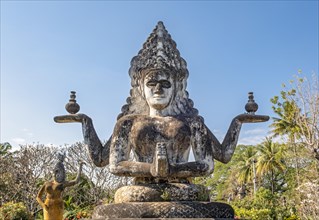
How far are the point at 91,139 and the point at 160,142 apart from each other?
135cm

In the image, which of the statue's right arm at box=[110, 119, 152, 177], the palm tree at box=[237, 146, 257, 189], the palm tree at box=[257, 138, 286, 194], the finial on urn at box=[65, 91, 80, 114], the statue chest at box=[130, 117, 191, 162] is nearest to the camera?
the statue's right arm at box=[110, 119, 152, 177]

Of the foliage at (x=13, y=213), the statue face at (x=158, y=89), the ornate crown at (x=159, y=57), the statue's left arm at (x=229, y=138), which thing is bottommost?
the foliage at (x=13, y=213)

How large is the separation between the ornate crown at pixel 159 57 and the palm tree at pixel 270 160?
32340 millimetres

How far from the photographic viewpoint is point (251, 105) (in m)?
6.20

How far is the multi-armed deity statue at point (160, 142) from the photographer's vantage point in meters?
5.04

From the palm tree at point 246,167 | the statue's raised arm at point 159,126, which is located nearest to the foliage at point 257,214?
the statue's raised arm at point 159,126

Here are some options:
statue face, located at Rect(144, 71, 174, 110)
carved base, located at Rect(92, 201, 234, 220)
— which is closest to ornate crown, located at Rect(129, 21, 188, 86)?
statue face, located at Rect(144, 71, 174, 110)

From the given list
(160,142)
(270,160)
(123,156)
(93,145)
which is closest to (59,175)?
(93,145)

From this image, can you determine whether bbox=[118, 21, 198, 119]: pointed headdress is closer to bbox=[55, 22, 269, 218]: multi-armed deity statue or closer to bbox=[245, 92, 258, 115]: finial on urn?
bbox=[55, 22, 269, 218]: multi-armed deity statue

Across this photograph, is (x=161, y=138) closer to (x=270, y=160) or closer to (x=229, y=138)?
(x=229, y=138)

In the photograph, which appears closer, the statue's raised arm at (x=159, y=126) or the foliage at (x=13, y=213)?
the statue's raised arm at (x=159, y=126)

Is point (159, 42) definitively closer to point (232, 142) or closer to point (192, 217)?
point (232, 142)

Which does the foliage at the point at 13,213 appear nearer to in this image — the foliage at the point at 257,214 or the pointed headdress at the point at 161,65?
the foliage at the point at 257,214

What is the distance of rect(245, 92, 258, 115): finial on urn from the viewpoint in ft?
20.3
